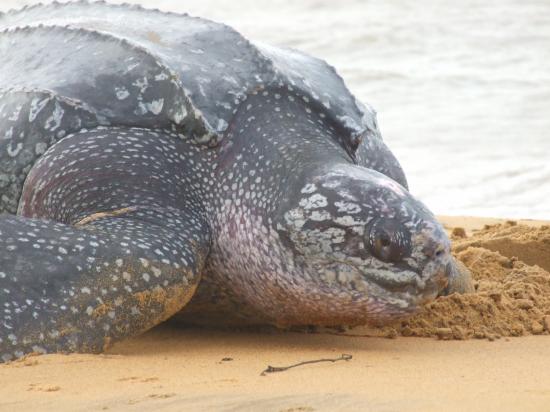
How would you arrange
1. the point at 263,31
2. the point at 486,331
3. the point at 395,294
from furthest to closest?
the point at 263,31, the point at 486,331, the point at 395,294

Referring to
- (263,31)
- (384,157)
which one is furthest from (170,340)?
(263,31)

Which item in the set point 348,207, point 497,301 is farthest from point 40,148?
point 497,301

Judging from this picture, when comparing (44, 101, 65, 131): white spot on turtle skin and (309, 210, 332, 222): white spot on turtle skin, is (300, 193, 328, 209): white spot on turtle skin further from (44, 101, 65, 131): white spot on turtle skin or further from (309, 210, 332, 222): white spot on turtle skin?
(44, 101, 65, 131): white spot on turtle skin

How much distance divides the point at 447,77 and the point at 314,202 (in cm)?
844

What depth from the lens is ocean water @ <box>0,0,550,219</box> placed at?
23.4ft

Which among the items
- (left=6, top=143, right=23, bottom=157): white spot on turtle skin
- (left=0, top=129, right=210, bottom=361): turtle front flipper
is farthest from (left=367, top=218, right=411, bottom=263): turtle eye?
(left=6, top=143, right=23, bottom=157): white spot on turtle skin

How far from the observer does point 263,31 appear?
14.7 m

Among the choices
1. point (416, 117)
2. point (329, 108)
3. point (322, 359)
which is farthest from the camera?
point (416, 117)

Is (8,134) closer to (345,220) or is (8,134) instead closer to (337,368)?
(345,220)

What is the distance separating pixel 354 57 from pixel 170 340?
9707mm

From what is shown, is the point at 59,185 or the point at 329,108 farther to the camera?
the point at 329,108

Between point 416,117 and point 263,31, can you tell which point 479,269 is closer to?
point 416,117

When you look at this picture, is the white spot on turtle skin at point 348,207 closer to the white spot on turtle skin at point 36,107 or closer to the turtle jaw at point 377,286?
the turtle jaw at point 377,286

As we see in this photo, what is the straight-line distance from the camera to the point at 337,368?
8.79ft
